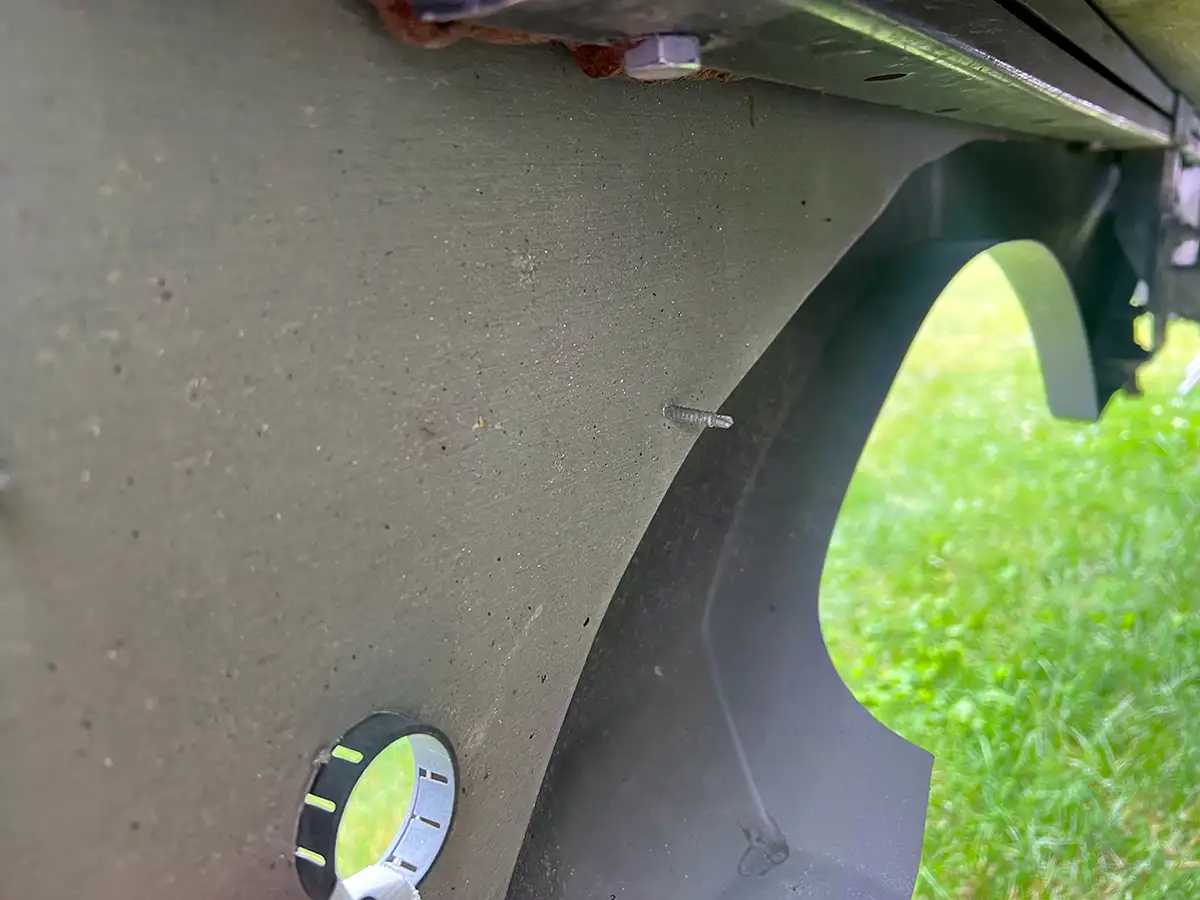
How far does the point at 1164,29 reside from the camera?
1451mm

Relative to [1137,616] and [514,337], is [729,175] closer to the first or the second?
[514,337]

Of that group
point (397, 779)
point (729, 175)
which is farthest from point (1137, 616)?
point (729, 175)

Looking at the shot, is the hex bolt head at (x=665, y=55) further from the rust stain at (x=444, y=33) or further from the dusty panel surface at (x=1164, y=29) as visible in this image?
the dusty panel surface at (x=1164, y=29)

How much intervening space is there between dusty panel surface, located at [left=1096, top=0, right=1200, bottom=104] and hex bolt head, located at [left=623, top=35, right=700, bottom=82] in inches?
40.2

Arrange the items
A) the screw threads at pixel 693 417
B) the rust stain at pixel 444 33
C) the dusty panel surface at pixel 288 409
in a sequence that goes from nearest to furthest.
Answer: the dusty panel surface at pixel 288 409 < the rust stain at pixel 444 33 < the screw threads at pixel 693 417

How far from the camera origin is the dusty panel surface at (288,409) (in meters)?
0.40

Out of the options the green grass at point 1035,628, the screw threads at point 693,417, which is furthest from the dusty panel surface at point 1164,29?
the green grass at point 1035,628

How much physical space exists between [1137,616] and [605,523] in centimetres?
202

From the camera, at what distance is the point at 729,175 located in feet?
2.73

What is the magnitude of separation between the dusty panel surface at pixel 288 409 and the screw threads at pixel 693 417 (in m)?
0.03

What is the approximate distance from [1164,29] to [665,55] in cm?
133

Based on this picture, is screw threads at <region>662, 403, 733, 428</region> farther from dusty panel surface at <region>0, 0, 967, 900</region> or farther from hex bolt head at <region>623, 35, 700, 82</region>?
hex bolt head at <region>623, 35, 700, 82</region>

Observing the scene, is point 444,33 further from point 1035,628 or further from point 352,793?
point 1035,628

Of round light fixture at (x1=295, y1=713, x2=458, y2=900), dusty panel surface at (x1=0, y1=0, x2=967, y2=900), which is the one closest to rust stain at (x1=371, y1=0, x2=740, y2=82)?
dusty panel surface at (x1=0, y1=0, x2=967, y2=900)
